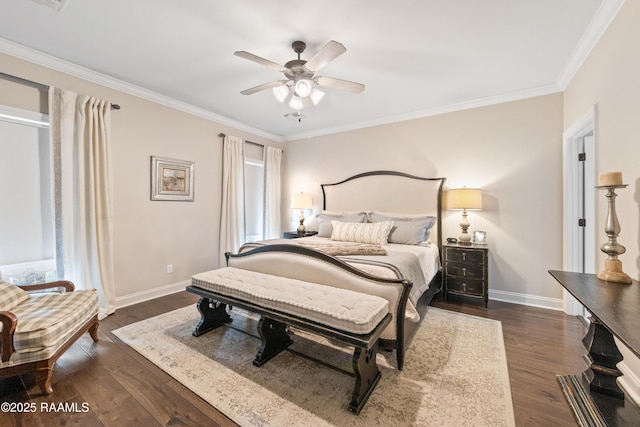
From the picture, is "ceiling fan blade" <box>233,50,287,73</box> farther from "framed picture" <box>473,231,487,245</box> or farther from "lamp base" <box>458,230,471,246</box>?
"framed picture" <box>473,231,487,245</box>

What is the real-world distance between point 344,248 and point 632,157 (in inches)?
85.3

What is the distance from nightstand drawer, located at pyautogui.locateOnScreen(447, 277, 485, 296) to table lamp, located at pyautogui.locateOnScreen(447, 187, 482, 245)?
19.1 inches

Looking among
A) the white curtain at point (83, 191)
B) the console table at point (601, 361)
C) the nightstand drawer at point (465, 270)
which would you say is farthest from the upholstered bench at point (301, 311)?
the nightstand drawer at point (465, 270)

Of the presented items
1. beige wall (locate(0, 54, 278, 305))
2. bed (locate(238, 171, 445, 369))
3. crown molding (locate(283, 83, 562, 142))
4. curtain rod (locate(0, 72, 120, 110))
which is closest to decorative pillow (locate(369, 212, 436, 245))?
bed (locate(238, 171, 445, 369))

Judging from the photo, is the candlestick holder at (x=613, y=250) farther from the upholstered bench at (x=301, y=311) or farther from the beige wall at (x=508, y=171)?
the beige wall at (x=508, y=171)

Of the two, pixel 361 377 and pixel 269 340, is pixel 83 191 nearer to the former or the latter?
pixel 269 340

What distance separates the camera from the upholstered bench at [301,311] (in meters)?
1.59

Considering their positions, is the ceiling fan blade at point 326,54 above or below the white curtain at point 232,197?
above

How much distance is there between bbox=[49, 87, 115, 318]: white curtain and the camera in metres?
2.66

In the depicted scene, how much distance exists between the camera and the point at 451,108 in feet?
12.3

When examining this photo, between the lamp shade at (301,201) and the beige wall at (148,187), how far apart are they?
4.42 ft

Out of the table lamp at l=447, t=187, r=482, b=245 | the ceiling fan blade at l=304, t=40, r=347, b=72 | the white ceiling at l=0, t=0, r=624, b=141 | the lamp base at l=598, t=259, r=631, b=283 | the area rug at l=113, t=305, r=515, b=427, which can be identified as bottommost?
the area rug at l=113, t=305, r=515, b=427

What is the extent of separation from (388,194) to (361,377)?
10.2 feet

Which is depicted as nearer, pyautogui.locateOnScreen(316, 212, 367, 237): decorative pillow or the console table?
the console table
